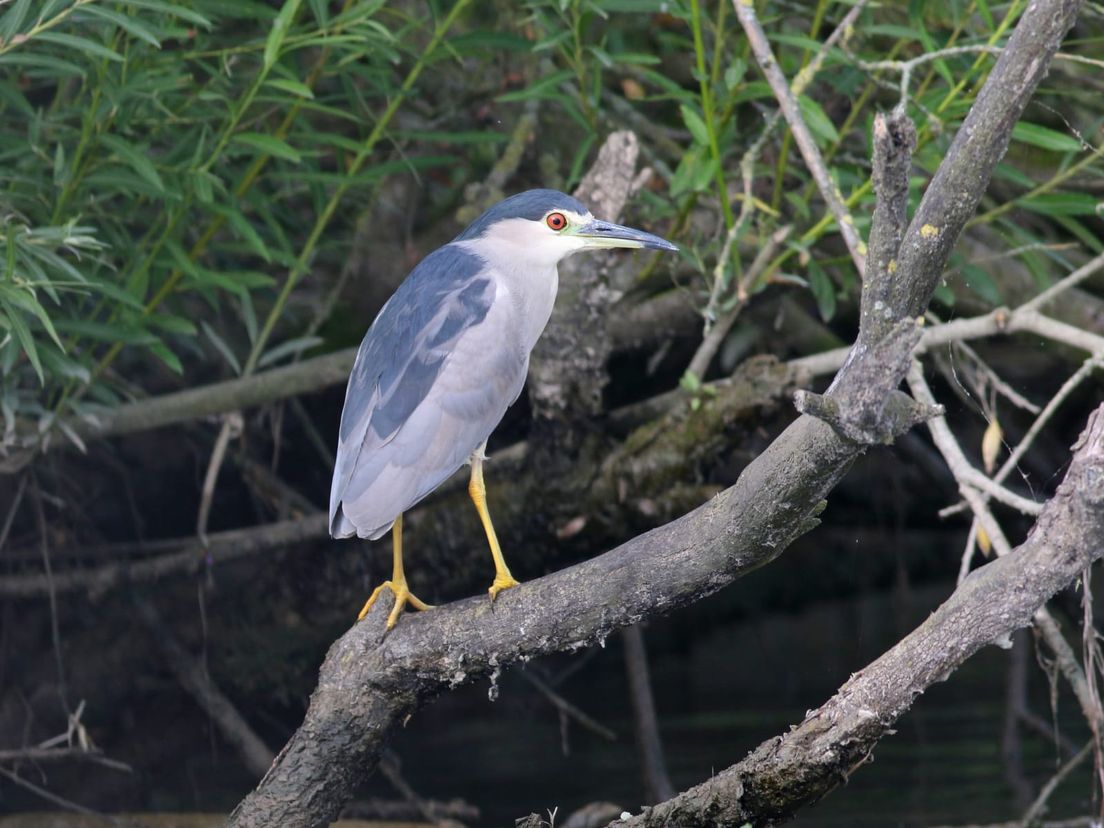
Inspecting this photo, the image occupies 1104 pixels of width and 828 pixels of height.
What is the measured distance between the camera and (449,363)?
2703 millimetres

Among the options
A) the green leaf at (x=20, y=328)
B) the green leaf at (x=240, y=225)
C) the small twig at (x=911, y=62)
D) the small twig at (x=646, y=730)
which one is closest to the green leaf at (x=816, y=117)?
the small twig at (x=911, y=62)

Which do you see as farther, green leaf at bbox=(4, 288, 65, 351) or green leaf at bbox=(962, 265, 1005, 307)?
green leaf at bbox=(962, 265, 1005, 307)

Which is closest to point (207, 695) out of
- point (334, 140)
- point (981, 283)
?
point (334, 140)

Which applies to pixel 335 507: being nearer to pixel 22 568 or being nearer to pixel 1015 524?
pixel 22 568

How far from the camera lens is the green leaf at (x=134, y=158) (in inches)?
109

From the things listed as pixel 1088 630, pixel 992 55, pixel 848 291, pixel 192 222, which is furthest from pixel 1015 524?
pixel 192 222

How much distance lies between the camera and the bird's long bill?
2865mm

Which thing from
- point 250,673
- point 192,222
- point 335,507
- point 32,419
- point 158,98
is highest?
point 158,98

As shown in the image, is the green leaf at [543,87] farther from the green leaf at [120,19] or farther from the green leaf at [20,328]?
the green leaf at [20,328]

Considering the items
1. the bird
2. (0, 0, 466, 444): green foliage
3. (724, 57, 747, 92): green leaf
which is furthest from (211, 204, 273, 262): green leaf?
(724, 57, 747, 92): green leaf

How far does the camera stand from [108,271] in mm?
3289

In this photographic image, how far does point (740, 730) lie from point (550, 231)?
269cm

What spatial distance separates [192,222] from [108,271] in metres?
0.28

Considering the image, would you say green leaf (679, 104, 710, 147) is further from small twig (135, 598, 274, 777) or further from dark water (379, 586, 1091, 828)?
small twig (135, 598, 274, 777)
